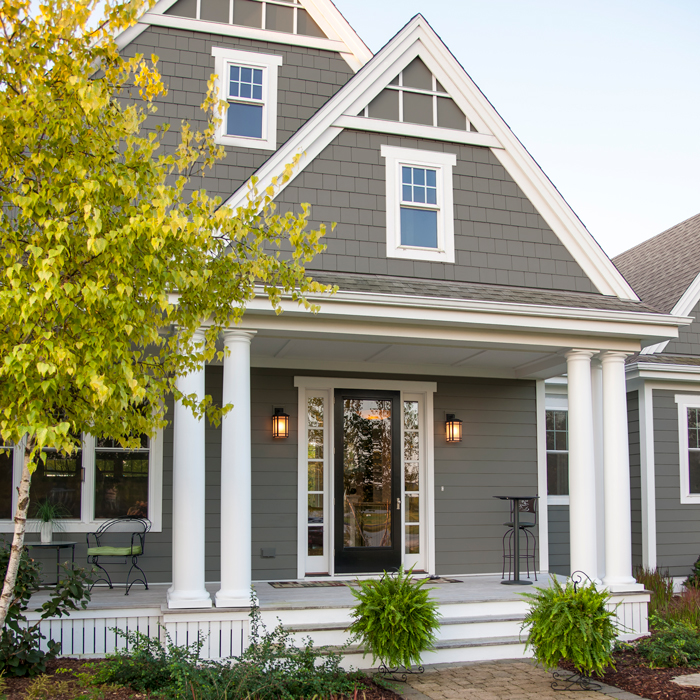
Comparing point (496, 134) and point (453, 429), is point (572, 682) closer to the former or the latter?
point (453, 429)

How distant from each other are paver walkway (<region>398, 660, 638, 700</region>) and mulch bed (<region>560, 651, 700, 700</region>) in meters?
0.14

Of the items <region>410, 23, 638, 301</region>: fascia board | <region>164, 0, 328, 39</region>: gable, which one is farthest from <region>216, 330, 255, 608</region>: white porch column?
<region>164, 0, 328, 39</region>: gable

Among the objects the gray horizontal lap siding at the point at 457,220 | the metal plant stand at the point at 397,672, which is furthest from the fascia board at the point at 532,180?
the metal plant stand at the point at 397,672

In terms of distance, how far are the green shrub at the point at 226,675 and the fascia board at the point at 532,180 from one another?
522 centimetres

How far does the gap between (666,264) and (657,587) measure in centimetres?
645

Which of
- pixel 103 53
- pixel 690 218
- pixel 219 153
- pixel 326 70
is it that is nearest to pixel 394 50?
pixel 326 70

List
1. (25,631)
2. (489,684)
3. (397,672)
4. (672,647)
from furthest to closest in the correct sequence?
1. (672,647)
2. (397,672)
3. (489,684)
4. (25,631)

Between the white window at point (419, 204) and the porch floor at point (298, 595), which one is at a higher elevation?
the white window at point (419, 204)

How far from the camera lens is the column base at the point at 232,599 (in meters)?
6.41

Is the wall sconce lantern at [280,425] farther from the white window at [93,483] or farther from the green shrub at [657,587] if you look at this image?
the green shrub at [657,587]

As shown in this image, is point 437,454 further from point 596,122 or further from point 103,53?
point 596,122

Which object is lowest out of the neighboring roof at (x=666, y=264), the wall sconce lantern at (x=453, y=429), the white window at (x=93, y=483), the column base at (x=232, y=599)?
the column base at (x=232, y=599)

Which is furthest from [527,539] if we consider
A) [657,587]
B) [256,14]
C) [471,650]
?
[256,14]

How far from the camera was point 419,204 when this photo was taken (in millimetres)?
8148
